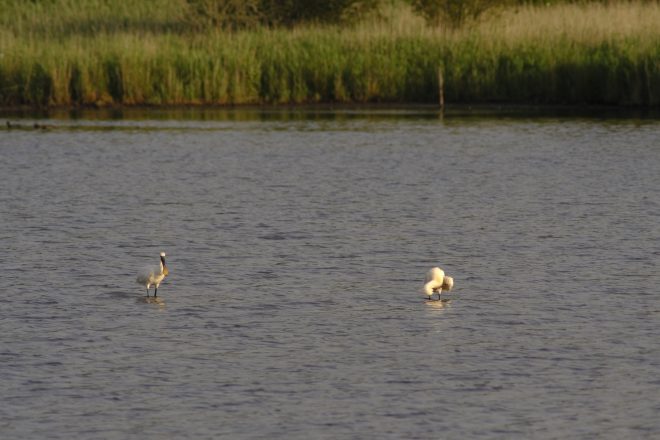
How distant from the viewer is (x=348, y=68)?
3622 cm

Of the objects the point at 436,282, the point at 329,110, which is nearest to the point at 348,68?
the point at 329,110

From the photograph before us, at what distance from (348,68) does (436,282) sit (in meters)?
23.7

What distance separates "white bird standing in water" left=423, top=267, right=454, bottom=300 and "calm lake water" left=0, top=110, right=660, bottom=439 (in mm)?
157

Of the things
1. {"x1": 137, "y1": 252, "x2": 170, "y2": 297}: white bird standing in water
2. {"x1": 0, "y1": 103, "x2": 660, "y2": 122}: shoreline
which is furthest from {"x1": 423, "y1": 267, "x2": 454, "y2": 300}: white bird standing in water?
{"x1": 0, "y1": 103, "x2": 660, "y2": 122}: shoreline

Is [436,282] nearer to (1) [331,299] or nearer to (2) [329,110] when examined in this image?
(1) [331,299]

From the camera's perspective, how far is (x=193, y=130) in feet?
103

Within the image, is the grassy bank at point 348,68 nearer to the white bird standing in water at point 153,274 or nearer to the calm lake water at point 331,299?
the calm lake water at point 331,299

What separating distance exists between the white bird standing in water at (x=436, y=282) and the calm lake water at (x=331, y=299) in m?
0.16

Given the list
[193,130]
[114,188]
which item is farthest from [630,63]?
[114,188]

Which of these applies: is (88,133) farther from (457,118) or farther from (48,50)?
(457,118)

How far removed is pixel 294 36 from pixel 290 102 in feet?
7.60

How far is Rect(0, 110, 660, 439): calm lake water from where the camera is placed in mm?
9445

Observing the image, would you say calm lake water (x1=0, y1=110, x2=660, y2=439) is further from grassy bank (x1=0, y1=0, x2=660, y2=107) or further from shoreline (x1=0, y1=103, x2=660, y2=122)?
grassy bank (x1=0, y1=0, x2=660, y2=107)

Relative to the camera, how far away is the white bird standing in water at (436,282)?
12.8 metres
